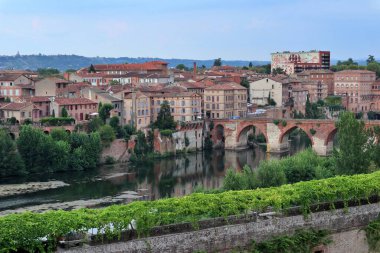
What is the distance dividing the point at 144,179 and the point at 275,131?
23554 millimetres

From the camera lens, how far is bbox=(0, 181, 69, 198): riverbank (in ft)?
148

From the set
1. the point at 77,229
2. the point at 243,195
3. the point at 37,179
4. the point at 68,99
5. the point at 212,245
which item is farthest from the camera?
the point at 68,99

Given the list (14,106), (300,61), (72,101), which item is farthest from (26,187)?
(300,61)

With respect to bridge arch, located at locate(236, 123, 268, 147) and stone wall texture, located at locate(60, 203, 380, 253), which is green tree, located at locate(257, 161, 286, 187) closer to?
stone wall texture, located at locate(60, 203, 380, 253)

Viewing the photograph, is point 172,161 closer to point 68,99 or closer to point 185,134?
point 185,134

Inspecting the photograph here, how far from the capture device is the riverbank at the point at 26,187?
4500 centimetres

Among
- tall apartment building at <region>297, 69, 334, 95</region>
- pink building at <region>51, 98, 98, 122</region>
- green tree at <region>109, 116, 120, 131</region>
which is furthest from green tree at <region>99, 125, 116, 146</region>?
tall apartment building at <region>297, 69, 334, 95</region>

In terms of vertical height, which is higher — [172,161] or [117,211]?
[117,211]

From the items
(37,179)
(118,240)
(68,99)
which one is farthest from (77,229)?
(68,99)

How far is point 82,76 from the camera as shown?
9144cm

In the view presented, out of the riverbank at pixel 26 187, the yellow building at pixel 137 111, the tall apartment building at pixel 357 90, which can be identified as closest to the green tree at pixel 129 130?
the yellow building at pixel 137 111

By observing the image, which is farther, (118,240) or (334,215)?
(334,215)

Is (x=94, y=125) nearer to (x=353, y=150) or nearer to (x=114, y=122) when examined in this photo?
(x=114, y=122)

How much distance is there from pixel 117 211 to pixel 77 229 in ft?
4.85
